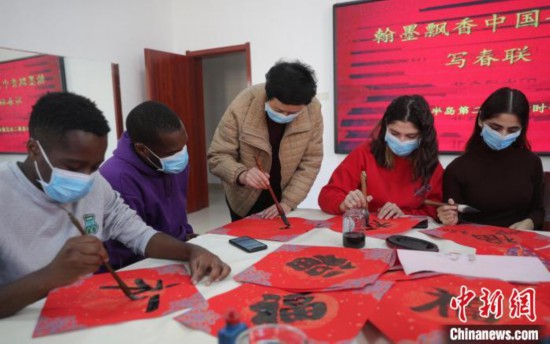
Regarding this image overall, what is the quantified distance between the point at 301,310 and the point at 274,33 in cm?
343

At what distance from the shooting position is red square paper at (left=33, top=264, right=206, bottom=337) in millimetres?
781

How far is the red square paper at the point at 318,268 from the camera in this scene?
0.92 metres

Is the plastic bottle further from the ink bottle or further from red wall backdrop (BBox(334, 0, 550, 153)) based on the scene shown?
red wall backdrop (BBox(334, 0, 550, 153))

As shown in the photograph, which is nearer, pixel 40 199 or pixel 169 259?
pixel 40 199

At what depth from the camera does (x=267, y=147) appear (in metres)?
1.82

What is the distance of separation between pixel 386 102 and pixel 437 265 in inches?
101

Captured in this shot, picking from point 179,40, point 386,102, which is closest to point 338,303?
point 386,102

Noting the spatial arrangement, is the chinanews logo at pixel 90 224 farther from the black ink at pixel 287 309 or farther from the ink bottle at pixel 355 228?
the ink bottle at pixel 355 228

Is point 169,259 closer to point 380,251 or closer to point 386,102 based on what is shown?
point 380,251

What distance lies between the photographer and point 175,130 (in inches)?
51.8

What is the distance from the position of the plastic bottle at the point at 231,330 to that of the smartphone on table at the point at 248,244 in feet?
1.97

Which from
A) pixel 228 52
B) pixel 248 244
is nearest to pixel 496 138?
pixel 248 244

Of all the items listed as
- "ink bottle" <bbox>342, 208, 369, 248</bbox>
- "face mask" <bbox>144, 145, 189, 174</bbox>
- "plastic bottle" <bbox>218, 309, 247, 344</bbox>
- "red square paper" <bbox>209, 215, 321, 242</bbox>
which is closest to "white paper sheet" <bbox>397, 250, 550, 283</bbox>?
"ink bottle" <bbox>342, 208, 369, 248</bbox>

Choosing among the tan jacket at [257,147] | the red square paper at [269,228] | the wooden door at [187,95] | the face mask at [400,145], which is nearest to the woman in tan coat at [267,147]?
the tan jacket at [257,147]
